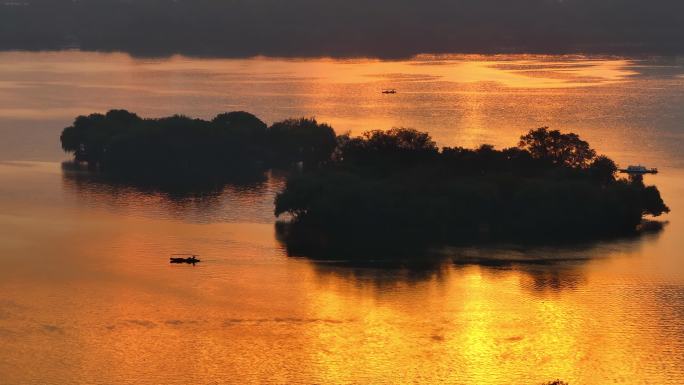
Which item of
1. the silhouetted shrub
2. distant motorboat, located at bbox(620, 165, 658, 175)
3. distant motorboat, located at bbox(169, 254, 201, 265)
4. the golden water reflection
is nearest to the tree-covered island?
the silhouetted shrub

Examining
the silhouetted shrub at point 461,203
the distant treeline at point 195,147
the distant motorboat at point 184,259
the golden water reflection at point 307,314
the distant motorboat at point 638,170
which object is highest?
the distant treeline at point 195,147

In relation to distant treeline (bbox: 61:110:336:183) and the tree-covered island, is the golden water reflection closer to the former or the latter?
the tree-covered island

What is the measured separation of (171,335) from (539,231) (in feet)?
38.2

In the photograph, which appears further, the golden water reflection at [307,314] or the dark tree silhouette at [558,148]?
the dark tree silhouette at [558,148]

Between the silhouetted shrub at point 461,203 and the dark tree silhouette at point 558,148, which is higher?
the dark tree silhouette at point 558,148

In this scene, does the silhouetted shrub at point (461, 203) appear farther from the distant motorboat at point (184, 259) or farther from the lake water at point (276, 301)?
the distant motorboat at point (184, 259)

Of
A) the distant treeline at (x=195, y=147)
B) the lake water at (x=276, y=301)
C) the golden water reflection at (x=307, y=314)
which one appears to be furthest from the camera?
the distant treeline at (x=195, y=147)

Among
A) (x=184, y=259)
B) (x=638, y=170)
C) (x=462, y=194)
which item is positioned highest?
(x=638, y=170)

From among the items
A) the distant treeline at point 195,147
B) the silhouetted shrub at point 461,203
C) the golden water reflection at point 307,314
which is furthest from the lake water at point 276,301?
the distant treeline at point 195,147

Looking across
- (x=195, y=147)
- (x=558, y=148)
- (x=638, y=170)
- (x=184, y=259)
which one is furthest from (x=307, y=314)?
(x=195, y=147)

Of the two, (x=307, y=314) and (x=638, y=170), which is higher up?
(x=638, y=170)

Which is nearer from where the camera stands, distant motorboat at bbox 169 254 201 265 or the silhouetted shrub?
distant motorboat at bbox 169 254 201 265

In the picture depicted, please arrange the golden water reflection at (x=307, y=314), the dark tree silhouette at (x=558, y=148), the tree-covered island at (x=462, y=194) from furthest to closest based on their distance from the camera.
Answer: the dark tree silhouette at (x=558, y=148) → the tree-covered island at (x=462, y=194) → the golden water reflection at (x=307, y=314)

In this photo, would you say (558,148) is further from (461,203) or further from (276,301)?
(276,301)
